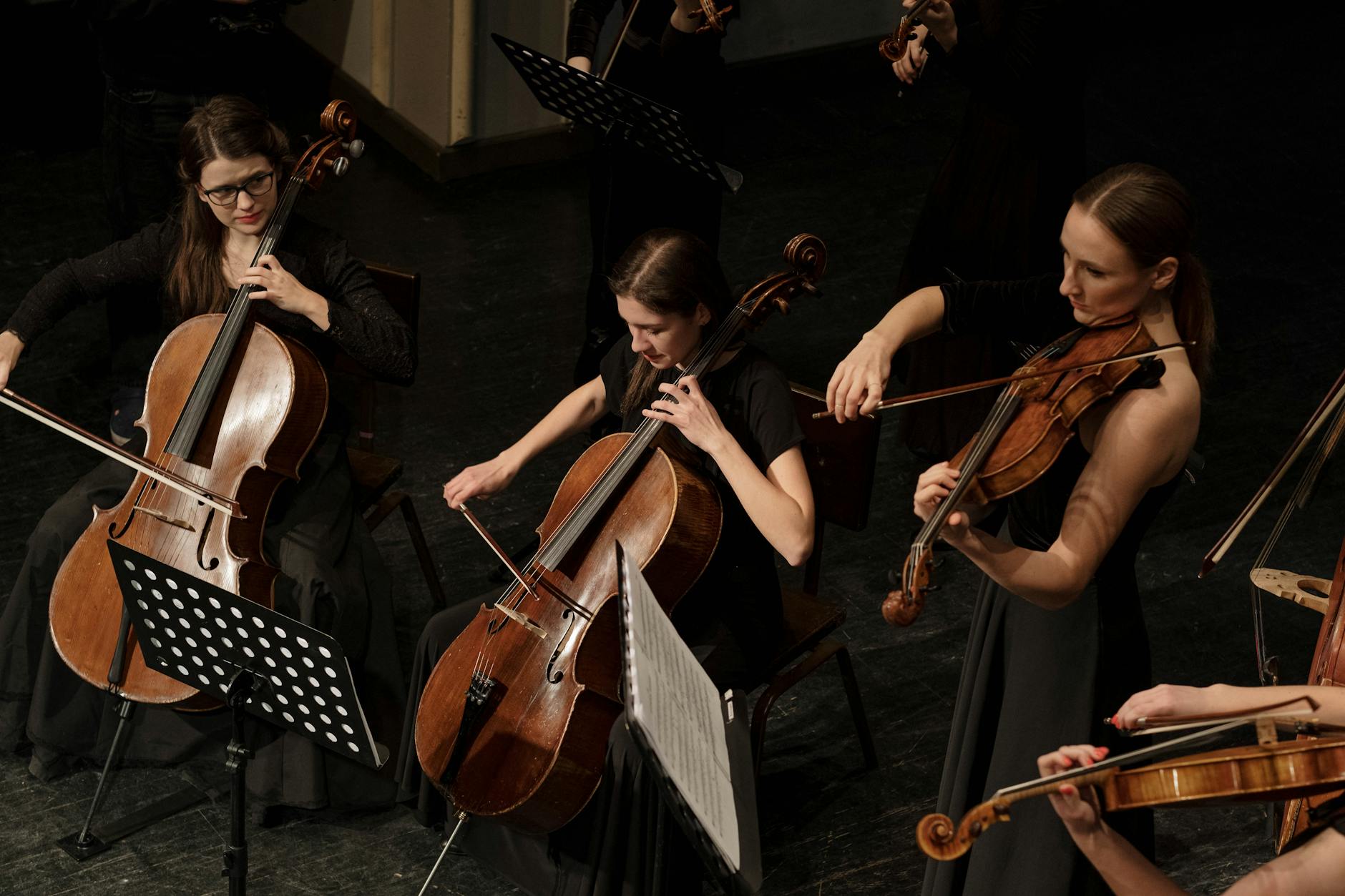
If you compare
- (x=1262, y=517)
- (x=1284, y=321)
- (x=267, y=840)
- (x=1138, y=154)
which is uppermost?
(x=1138, y=154)

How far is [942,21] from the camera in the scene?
381 centimetres

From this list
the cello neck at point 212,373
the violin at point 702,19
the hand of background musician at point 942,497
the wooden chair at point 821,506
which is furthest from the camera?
the violin at point 702,19

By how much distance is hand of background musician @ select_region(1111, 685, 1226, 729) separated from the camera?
2061 mm

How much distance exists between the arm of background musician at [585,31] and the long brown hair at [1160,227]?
2.03 meters

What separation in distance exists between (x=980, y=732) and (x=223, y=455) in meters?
1.40

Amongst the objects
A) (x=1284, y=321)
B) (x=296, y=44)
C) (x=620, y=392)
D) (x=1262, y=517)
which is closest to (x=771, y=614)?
(x=620, y=392)

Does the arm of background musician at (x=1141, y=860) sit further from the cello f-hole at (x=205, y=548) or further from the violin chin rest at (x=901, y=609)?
the cello f-hole at (x=205, y=548)

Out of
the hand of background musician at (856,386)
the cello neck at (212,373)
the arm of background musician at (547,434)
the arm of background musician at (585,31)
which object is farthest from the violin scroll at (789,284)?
the arm of background musician at (585,31)

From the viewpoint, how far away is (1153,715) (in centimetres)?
208

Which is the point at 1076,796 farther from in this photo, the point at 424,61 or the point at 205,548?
the point at 424,61

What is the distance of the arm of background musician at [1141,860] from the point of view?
1.82 m

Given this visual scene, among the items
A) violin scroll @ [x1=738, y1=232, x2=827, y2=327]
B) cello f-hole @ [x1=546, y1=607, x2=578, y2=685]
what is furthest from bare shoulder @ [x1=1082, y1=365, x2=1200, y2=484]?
cello f-hole @ [x1=546, y1=607, x2=578, y2=685]

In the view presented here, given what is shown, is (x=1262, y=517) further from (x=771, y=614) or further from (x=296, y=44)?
(x=296, y=44)

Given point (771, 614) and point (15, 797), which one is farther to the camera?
point (15, 797)
